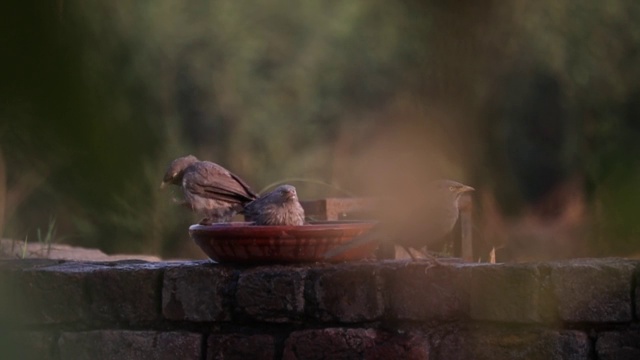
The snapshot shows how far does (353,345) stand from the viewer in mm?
3000

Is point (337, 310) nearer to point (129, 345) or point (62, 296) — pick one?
point (129, 345)

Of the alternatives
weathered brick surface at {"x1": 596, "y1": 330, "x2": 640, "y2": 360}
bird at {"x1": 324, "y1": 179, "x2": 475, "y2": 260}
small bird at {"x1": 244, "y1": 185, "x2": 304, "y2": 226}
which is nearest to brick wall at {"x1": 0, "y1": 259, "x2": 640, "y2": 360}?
weathered brick surface at {"x1": 596, "y1": 330, "x2": 640, "y2": 360}

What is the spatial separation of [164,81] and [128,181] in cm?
20

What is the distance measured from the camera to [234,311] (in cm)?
320

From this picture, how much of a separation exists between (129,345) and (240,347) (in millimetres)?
416

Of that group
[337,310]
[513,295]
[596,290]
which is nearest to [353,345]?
[337,310]

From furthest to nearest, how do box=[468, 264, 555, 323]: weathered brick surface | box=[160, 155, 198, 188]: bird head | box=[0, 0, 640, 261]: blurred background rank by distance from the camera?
1. box=[160, 155, 198, 188]: bird head
2. box=[468, 264, 555, 323]: weathered brick surface
3. box=[0, 0, 640, 261]: blurred background

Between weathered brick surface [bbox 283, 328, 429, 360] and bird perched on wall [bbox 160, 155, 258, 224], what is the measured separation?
4.78 ft

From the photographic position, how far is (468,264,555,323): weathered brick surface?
2795mm

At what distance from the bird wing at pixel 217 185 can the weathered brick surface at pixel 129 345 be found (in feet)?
4.41

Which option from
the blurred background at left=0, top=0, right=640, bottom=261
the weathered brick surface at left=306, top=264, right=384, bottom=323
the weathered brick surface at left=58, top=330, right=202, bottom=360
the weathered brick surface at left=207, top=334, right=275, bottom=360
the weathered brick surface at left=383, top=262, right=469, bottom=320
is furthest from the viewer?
the weathered brick surface at left=58, top=330, right=202, bottom=360

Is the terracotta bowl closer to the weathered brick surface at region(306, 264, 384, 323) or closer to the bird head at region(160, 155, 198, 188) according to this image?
the weathered brick surface at region(306, 264, 384, 323)

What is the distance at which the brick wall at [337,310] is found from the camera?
8.96 ft

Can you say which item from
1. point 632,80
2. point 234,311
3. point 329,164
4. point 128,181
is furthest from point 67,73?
point 329,164
